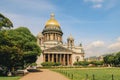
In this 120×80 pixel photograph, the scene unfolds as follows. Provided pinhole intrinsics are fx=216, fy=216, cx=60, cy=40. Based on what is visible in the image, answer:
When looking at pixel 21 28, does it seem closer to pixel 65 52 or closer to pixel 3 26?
pixel 3 26

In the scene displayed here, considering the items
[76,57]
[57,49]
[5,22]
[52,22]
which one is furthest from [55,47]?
[5,22]

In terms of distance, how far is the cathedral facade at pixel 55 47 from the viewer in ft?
361

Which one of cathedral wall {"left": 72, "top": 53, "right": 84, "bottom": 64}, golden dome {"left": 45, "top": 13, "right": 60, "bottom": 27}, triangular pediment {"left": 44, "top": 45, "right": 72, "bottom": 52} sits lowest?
cathedral wall {"left": 72, "top": 53, "right": 84, "bottom": 64}

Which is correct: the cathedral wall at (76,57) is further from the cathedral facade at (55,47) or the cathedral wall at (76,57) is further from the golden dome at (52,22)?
the golden dome at (52,22)

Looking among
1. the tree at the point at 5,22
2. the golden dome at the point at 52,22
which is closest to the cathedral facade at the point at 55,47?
the golden dome at the point at 52,22

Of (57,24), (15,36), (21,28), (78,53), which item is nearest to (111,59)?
(78,53)

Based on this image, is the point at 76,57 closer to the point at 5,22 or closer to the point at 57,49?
the point at 57,49

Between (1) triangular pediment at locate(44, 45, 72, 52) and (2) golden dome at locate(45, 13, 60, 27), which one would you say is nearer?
(1) triangular pediment at locate(44, 45, 72, 52)

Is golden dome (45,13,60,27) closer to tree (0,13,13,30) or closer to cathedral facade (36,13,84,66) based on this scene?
cathedral facade (36,13,84,66)

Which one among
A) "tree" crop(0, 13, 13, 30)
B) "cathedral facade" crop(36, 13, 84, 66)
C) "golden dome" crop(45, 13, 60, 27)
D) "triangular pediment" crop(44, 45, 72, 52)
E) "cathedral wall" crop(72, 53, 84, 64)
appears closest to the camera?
"tree" crop(0, 13, 13, 30)

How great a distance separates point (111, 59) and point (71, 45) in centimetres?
2546

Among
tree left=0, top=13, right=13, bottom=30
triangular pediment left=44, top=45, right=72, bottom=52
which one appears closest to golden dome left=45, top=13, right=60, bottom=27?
triangular pediment left=44, top=45, right=72, bottom=52

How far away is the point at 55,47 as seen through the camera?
110250mm

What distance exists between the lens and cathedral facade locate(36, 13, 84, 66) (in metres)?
110
